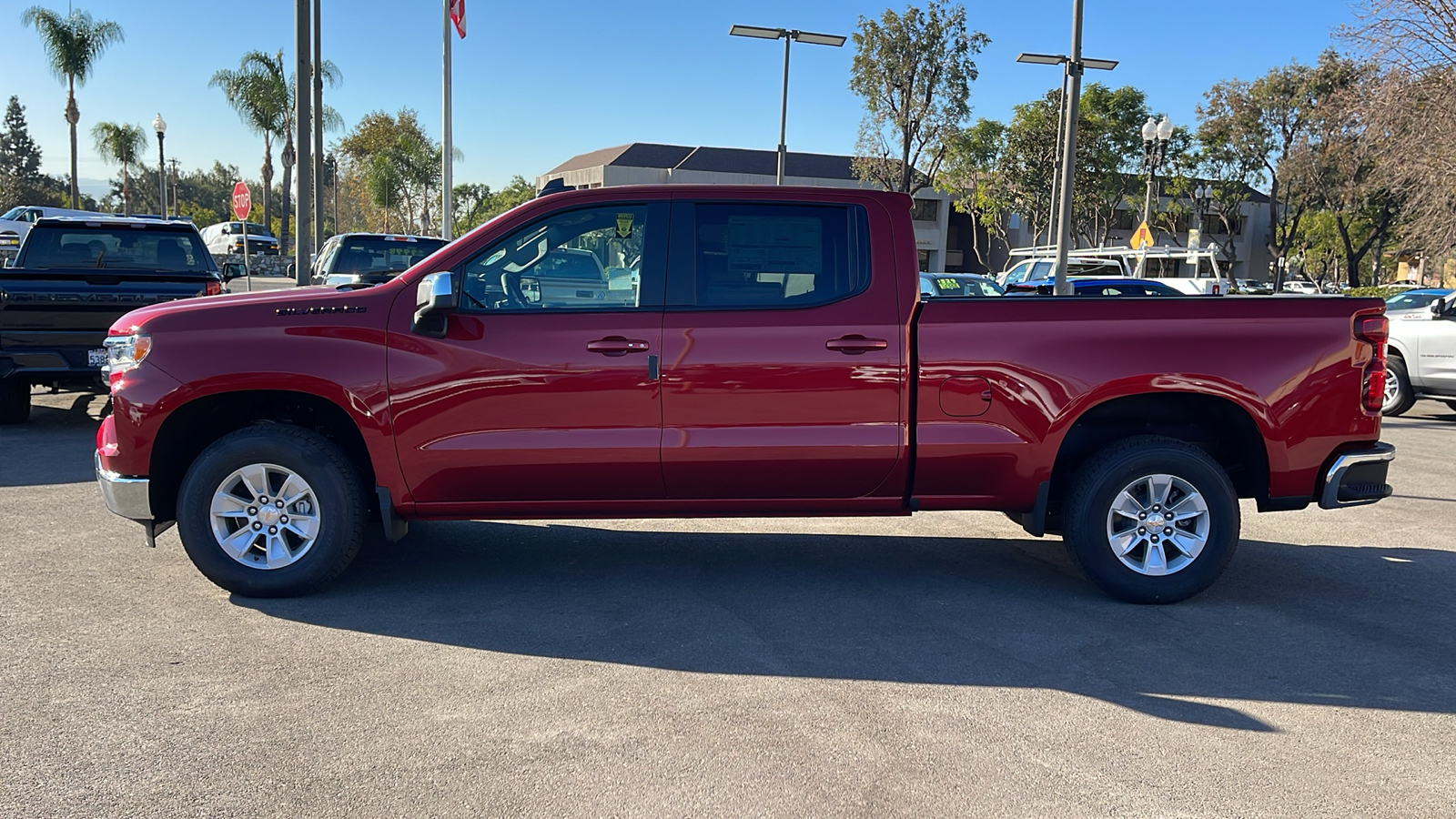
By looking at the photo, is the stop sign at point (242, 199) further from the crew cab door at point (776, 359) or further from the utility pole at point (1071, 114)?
the crew cab door at point (776, 359)

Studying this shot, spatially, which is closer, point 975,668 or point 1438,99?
point 975,668

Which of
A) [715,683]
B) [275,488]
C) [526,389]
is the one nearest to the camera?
[715,683]

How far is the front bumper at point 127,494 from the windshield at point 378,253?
10.1 m

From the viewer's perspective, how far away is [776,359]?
16.7 ft

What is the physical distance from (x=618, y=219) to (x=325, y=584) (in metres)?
2.28

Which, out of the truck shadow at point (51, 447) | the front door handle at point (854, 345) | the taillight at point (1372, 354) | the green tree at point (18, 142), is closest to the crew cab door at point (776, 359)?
the front door handle at point (854, 345)

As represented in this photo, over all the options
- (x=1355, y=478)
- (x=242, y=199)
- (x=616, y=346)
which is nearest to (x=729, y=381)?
(x=616, y=346)

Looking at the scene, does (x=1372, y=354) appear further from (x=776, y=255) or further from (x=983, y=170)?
(x=983, y=170)

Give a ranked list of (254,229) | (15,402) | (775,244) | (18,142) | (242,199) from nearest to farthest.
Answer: (775,244), (15,402), (242,199), (254,229), (18,142)

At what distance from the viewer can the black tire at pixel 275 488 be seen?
5.10 m

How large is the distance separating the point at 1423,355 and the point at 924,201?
5438cm

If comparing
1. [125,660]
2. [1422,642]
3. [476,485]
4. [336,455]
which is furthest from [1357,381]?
[125,660]

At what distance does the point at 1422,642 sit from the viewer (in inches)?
194

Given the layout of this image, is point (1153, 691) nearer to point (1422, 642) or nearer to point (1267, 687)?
point (1267, 687)
